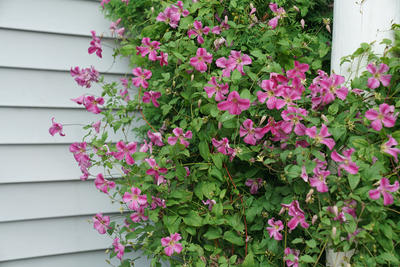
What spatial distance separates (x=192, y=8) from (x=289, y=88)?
586mm

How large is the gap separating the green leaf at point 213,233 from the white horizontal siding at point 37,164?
2.63 feet

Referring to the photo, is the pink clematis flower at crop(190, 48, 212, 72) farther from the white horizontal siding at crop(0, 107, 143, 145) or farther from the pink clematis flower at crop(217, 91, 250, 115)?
the white horizontal siding at crop(0, 107, 143, 145)

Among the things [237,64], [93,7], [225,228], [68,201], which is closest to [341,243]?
[225,228]

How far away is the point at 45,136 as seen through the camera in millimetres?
1612

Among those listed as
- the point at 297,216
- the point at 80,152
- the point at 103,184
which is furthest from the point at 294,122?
the point at 80,152

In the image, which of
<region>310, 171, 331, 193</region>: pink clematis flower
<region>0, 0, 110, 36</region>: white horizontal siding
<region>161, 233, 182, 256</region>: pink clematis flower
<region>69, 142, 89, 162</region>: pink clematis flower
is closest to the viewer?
<region>310, 171, 331, 193</region>: pink clematis flower

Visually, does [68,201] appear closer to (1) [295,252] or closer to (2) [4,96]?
(2) [4,96]

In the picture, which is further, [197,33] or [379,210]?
[197,33]

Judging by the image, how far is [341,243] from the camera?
901 mm

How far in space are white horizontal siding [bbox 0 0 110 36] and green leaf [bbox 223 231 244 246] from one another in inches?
54.1

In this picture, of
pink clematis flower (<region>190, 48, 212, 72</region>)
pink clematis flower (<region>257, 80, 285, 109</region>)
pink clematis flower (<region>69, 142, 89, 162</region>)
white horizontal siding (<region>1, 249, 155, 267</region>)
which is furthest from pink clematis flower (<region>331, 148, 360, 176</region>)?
white horizontal siding (<region>1, 249, 155, 267</region>)

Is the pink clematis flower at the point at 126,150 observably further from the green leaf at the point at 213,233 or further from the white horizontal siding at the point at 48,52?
the white horizontal siding at the point at 48,52

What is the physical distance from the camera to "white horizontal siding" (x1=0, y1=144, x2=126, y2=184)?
1.56m

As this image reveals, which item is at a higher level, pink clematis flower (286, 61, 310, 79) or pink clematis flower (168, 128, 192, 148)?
pink clematis flower (286, 61, 310, 79)
